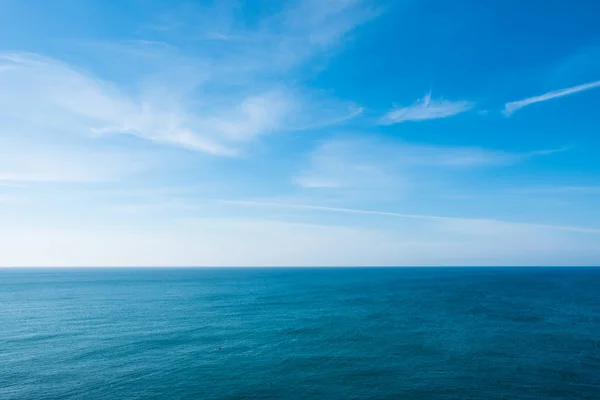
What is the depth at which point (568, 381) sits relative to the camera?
143 feet

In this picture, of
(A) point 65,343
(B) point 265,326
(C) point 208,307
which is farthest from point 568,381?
(C) point 208,307

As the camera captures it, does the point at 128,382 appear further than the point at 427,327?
No

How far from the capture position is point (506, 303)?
358ft

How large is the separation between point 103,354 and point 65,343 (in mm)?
12660

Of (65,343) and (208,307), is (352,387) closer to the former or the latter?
(65,343)

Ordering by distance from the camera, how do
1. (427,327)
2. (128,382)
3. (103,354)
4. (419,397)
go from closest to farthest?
(419,397) → (128,382) → (103,354) → (427,327)

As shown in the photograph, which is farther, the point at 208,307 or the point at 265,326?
the point at 208,307

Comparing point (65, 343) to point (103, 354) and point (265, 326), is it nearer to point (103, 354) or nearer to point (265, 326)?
point (103, 354)

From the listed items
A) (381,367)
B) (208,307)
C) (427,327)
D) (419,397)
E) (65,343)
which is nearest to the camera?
(419,397)

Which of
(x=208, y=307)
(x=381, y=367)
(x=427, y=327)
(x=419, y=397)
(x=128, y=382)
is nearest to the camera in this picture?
(x=419, y=397)

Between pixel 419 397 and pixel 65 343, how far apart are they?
61.5 m

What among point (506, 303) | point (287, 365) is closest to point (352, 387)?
point (287, 365)

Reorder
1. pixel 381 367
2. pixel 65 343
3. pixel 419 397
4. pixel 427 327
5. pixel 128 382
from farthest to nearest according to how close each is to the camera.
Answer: pixel 427 327 → pixel 65 343 → pixel 381 367 → pixel 128 382 → pixel 419 397

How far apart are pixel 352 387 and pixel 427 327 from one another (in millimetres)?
37811
